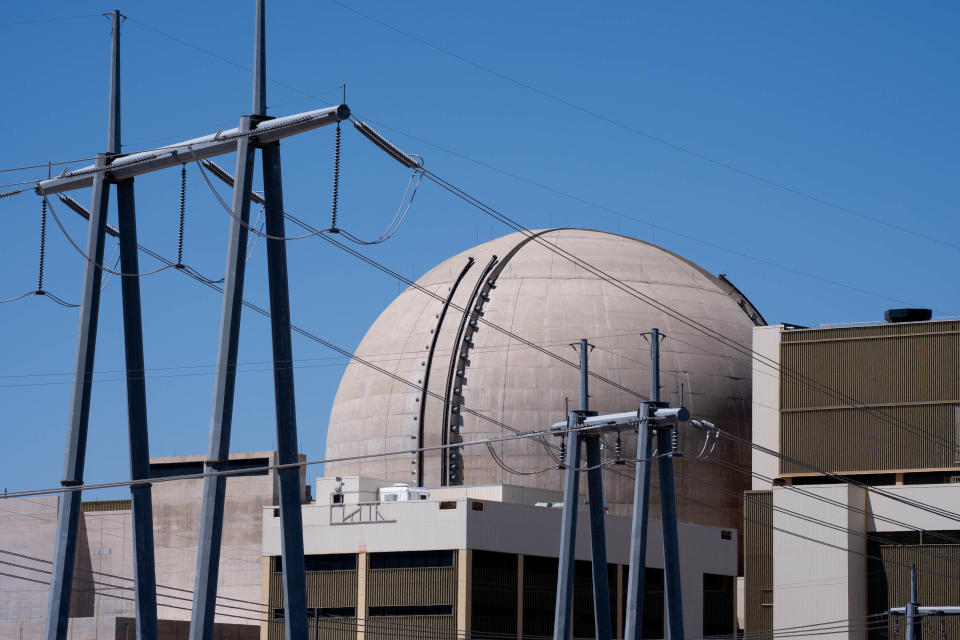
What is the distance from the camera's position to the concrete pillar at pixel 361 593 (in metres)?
68.7

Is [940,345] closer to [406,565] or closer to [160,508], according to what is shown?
[406,565]

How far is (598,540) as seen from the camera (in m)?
46.4

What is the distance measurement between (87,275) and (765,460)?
145ft

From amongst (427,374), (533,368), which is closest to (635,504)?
(533,368)

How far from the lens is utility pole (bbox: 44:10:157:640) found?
3170cm

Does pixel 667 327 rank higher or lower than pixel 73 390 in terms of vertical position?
higher

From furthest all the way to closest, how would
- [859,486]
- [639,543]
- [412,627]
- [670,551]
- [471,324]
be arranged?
1. [471,324]
2. [412,627]
3. [859,486]
4. [639,543]
5. [670,551]

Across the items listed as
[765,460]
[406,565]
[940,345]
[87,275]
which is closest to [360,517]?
[406,565]

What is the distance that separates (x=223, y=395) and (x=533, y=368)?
46613mm

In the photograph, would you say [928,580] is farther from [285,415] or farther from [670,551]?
[285,415]

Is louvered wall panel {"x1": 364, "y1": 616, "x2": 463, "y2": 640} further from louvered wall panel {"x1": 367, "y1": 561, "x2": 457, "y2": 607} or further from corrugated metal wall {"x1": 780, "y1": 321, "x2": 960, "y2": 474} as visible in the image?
corrugated metal wall {"x1": 780, "y1": 321, "x2": 960, "y2": 474}

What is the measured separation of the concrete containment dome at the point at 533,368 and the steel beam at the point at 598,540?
89.1 feet

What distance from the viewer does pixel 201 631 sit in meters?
29.7

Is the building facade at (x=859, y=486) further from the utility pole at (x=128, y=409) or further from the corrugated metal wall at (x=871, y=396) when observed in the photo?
the utility pole at (x=128, y=409)
